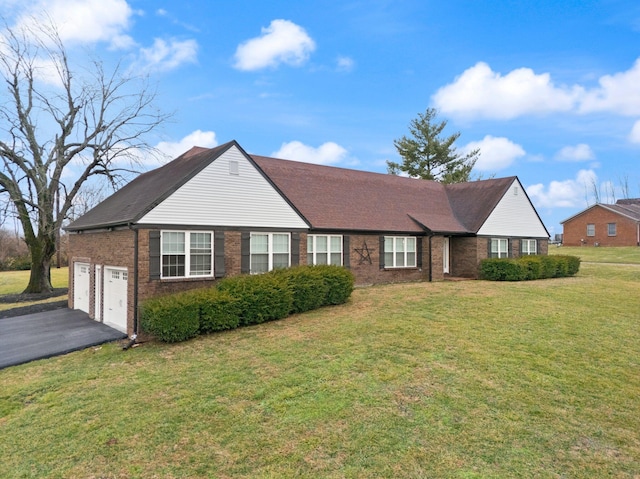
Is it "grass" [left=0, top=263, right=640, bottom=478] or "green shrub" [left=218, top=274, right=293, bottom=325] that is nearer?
"grass" [left=0, top=263, right=640, bottom=478]

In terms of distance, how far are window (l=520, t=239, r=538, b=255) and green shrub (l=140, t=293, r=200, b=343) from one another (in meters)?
21.7

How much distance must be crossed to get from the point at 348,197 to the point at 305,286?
28.6 feet

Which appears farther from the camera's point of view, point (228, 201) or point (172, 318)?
point (228, 201)

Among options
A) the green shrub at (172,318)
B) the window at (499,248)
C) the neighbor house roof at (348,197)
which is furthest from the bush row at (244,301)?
the window at (499,248)

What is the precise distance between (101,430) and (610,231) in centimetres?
5002

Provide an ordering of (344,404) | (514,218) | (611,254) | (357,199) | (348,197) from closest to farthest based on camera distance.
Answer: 1. (344,404)
2. (348,197)
3. (357,199)
4. (514,218)
5. (611,254)

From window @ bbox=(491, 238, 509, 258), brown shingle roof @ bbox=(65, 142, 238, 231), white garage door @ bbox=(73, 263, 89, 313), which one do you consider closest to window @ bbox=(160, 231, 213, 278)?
brown shingle roof @ bbox=(65, 142, 238, 231)

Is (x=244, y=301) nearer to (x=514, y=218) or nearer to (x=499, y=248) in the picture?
(x=499, y=248)

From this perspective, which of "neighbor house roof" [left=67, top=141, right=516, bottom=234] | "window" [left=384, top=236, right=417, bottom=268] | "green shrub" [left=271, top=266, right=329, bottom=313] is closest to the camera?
"green shrub" [left=271, top=266, right=329, bottom=313]

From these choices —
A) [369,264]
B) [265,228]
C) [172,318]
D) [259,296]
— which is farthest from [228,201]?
[369,264]

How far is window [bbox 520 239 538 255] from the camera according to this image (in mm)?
24797

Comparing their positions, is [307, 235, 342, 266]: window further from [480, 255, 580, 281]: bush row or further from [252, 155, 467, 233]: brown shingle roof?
[480, 255, 580, 281]: bush row

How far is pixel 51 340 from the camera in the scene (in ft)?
38.2

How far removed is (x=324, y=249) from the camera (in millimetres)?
17609
